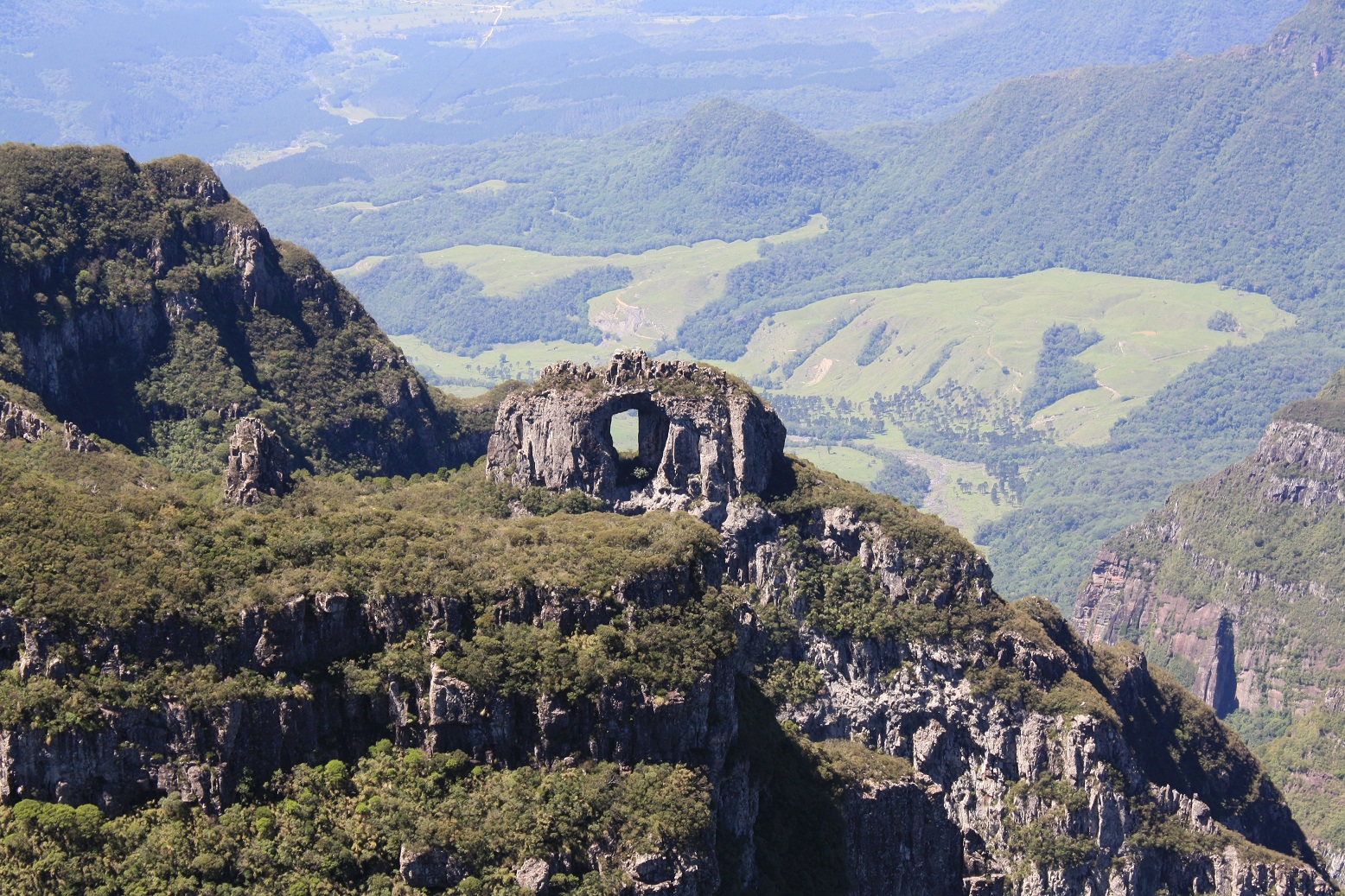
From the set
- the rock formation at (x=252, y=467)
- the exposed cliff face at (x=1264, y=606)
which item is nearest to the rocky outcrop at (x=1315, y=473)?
the exposed cliff face at (x=1264, y=606)

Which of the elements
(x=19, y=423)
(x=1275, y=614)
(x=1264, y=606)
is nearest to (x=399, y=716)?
(x=19, y=423)

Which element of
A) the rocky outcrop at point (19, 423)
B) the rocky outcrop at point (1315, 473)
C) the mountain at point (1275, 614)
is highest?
the rocky outcrop at point (19, 423)

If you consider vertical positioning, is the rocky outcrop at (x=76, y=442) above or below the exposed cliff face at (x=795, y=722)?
above

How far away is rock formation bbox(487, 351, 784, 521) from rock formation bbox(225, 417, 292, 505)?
16033 mm

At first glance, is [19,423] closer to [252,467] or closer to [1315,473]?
[252,467]

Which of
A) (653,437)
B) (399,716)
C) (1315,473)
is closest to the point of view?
(399,716)

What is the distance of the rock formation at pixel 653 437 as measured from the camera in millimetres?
100875

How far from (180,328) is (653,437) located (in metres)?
42.3

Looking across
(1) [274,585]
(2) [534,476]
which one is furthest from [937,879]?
(1) [274,585]

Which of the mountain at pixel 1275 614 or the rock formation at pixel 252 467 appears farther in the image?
the mountain at pixel 1275 614

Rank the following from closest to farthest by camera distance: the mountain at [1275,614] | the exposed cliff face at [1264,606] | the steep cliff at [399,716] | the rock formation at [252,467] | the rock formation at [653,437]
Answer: the steep cliff at [399,716] < the rock formation at [252,467] < the rock formation at [653,437] < the mountain at [1275,614] < the exposed cliff face at [1264,606]

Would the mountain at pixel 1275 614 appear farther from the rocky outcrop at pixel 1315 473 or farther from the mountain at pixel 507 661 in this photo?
the mountain at pixel 507 661

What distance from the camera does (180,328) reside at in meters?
127

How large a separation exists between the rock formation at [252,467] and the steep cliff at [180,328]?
2446 cm
